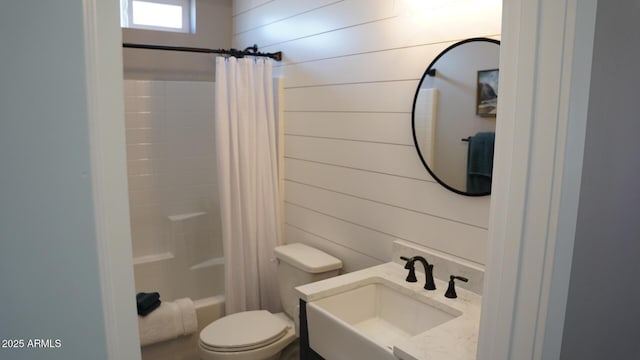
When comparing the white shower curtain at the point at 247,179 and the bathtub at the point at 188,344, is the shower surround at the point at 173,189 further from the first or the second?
the white shower curtain at the point at 247,179

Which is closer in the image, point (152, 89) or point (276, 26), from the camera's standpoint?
point (276, 26)

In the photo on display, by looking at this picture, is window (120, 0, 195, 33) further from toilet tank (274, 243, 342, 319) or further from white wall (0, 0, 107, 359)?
white wall (0, 0, 107, 359)

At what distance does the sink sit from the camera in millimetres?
1566

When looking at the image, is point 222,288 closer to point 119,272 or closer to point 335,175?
point 335,175

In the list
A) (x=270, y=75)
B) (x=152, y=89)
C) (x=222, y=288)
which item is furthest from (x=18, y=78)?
(x=222, y=288)

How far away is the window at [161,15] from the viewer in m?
3.14

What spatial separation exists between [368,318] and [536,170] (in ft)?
3.98

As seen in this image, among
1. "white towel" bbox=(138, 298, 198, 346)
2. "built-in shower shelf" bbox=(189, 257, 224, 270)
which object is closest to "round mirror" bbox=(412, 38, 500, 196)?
"white towel" bbox=(138, 298, 198, 346)

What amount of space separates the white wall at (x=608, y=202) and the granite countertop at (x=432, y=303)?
0.35 m

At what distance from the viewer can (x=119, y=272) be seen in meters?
0.59

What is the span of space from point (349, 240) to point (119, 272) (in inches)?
70.8

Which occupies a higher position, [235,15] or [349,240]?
[235,15]

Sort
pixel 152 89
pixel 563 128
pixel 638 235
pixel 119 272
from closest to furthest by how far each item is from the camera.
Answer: pixel 119 272, pixel 563 128, pixel 638 235, pixel 152 89

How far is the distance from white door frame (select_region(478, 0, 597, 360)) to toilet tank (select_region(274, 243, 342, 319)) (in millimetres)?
1319
